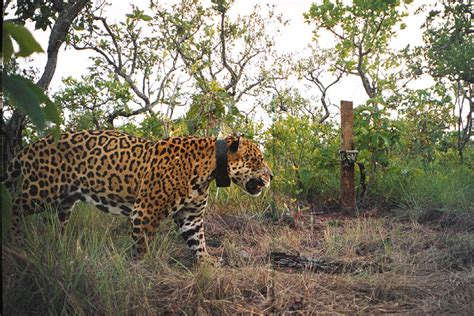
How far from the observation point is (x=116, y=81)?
29.6 feet

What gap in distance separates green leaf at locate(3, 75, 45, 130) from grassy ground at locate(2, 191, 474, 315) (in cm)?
138

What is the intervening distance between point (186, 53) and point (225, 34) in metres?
1.74

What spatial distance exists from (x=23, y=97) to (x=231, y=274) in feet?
7.12

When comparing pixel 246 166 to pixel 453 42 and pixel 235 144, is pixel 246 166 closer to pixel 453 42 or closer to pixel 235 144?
pixel 235 144

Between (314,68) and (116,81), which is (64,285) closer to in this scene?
(116,81)

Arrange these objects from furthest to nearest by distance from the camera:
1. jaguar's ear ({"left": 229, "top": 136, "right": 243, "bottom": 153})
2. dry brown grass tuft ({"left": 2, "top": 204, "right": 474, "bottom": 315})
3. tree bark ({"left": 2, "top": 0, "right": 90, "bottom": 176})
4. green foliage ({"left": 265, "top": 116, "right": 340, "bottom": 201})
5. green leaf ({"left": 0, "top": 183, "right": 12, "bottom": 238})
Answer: green foliage ({"left": 265, "top": 116, "right": 340, "bottom": 201})
tree bark ({"left": 2, "top": 0, "right": 90, "bottom": 176})
jaguar's ear ({"left": 229, "top": 136, "right": 243, "bottom": 153})
dry brown grass tuft ({"left": 2, "top": 204, "right": 474, "bottom": 315})
green leaf ({"left": 0, "top": 183, "right": 12, "bottom": 238})

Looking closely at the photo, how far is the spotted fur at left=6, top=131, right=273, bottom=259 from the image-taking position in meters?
4.15

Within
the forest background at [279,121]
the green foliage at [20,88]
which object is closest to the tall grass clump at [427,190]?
the forest background at [279,121]

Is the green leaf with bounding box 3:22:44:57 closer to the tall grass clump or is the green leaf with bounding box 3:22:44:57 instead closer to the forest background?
the forest background

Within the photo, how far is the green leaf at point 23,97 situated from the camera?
1.75 meters

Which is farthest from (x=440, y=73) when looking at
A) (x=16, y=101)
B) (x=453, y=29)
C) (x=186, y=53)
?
(x=16, y=101)

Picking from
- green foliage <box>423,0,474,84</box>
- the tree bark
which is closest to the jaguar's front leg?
the tree bark

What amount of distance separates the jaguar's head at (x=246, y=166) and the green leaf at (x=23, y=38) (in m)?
2.57

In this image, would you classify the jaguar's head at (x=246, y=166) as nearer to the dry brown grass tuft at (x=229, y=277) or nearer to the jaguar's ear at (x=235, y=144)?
the jaguar's ear at (x=235, y=144)
